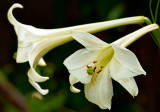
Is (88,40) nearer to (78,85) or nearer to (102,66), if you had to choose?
(102,66)

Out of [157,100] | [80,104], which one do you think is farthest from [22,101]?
[157,100]

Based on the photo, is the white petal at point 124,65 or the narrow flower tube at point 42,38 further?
the narrow flower tube at point 42,38

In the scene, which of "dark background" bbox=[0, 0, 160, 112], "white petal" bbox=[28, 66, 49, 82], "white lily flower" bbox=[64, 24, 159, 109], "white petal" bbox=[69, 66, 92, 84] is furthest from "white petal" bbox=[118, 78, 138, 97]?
"dark background" bbox=[0, 0, 160, 112]

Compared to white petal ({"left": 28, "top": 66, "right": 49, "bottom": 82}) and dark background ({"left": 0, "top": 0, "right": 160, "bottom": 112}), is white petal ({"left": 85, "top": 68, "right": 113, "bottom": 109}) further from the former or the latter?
dark background ({"left": 0, "top": 0, "right": 160, "bottom": 112})

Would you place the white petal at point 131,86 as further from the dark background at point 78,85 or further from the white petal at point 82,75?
the dark background at point 78,85

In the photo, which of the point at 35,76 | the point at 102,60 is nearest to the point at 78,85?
the point at 102,60

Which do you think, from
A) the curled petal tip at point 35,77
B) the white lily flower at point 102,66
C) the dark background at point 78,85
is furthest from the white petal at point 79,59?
the dark background at point 78,85
